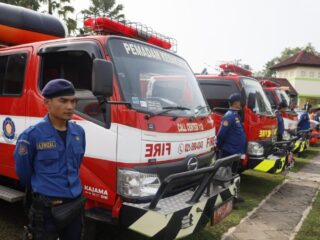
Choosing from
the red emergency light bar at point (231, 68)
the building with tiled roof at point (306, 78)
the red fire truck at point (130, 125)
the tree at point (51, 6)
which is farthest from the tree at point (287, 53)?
the red fire truck at point (130, 125)

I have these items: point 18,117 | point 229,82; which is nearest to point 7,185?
point 18,117

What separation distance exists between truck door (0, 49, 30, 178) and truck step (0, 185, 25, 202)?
0.57 feet

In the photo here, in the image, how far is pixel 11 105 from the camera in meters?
4.13

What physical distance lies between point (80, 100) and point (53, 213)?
51.0 inches

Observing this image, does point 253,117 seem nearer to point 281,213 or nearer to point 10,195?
point 281,213

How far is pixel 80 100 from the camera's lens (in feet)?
11.4

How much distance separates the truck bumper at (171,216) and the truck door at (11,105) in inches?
70.1

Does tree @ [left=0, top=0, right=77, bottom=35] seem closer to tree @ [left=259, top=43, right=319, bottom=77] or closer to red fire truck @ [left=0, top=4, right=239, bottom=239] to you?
red fire truck @ [left=0, top=4, right=239, bottom=239]

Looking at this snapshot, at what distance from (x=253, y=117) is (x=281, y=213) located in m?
1.80

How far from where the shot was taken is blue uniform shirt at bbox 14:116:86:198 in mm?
2502

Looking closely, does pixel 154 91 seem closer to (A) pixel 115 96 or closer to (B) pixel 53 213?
(A) pixel 115 96

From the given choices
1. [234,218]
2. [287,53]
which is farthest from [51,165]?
[287,53]

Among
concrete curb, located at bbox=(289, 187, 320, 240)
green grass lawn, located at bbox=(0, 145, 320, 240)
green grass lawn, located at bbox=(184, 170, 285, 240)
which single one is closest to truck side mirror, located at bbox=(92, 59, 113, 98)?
green grass lawn, located at bbox=(0, 145, 320, 240)

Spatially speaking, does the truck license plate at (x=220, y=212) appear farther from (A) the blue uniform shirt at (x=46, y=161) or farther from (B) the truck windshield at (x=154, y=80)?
(A) the blue uniform shirt at (x=46, y=161)
